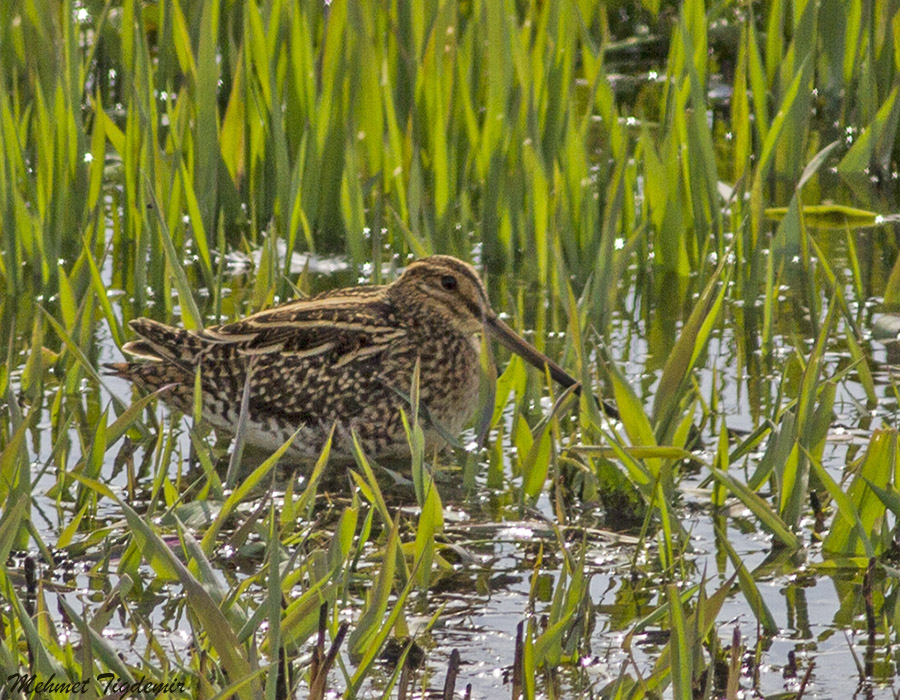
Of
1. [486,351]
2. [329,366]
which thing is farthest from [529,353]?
[329,366]

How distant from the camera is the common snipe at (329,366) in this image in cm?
460

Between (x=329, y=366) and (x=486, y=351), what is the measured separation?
0.61 m

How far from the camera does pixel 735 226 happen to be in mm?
5570

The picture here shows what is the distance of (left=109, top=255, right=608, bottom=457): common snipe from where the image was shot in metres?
4.60

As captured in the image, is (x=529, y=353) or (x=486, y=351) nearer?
(x=486, y=351)

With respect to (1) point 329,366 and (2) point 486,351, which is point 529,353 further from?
(1) point 329,366

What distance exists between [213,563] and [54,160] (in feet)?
6.69

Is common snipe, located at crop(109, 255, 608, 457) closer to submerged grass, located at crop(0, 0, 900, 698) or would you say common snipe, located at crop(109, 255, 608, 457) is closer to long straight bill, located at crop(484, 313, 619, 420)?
long straight bill, located at crop(484, 313, 619, 420)

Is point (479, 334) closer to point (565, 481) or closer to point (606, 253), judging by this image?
point (606, 253)

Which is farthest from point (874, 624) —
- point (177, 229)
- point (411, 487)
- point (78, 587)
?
point (177, 229)

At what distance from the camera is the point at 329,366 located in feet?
15.2

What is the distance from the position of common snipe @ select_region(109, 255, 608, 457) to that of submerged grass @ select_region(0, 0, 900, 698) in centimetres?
12

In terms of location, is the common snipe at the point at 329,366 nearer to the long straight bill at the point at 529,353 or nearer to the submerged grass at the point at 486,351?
the long straight bill at the point at 529,353

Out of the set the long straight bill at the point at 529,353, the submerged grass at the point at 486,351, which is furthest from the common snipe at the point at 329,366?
the submerged grass at the point at 486,351
